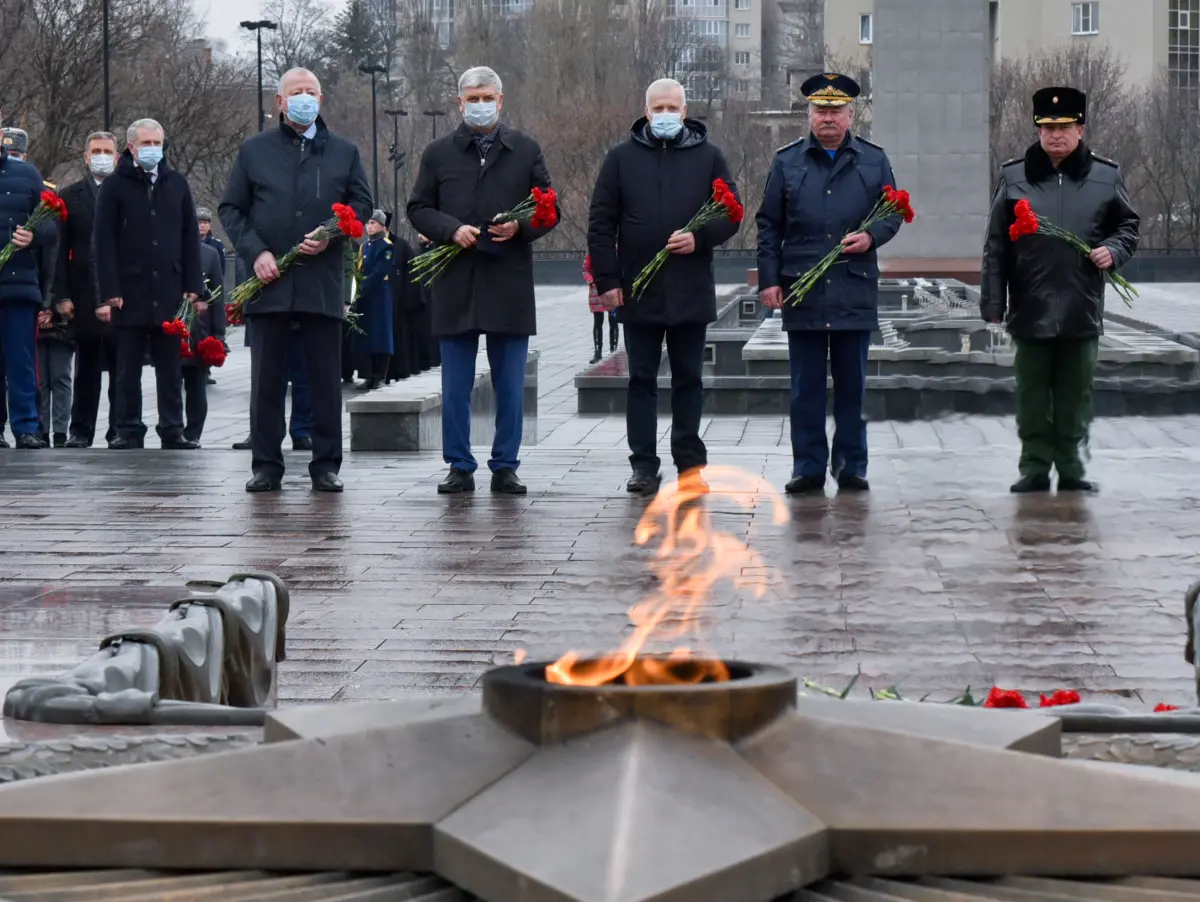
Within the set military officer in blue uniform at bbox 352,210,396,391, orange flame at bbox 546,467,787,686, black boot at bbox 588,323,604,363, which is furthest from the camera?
black boot at bbox 588,323,604,363

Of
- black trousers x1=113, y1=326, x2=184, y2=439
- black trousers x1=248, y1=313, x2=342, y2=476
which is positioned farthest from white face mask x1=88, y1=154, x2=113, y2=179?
black trousers x1=248, y1=313, x2=342, y2=476

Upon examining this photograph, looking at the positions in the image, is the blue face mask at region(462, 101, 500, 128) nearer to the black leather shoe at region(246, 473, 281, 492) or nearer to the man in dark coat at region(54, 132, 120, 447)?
the black leather shoe at region(246, 473, 281, 492)

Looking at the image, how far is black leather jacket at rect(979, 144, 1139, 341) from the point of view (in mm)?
9312

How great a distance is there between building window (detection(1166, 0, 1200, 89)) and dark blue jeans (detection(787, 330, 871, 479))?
8598cm

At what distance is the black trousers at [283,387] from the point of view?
9.62 m

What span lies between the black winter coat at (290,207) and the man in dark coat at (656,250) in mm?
1178

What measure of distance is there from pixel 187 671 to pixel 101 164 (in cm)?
963

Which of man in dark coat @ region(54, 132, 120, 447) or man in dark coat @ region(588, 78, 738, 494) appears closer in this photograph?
man in dark coat @ region(588, 78, 738, 494)

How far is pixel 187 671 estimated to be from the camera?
399 cm

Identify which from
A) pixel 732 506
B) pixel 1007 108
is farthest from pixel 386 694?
pixel 1007 108

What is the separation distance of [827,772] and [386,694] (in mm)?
2387

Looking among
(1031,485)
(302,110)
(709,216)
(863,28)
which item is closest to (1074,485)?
(1031,485)

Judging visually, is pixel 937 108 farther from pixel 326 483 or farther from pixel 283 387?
pixel 326 483

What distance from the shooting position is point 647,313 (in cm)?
955
